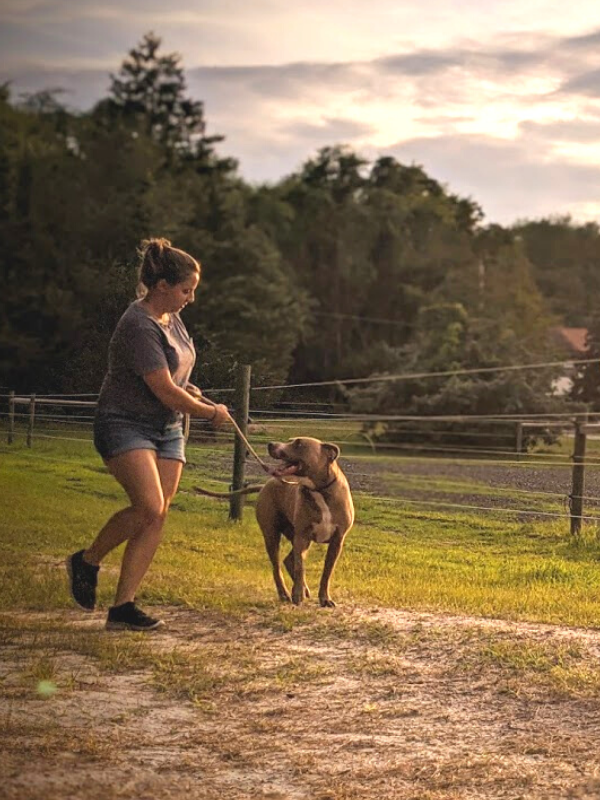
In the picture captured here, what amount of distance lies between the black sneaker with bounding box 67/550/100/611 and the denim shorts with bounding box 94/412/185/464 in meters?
0.61

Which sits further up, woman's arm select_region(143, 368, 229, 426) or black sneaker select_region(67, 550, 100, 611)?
woman's arm select_region(143, 368, 229, 426)

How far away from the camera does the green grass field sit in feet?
21.8

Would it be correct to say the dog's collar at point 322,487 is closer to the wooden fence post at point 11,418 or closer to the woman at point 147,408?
the woman at point 147,408

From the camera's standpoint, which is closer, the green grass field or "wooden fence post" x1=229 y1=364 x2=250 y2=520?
the green grass field

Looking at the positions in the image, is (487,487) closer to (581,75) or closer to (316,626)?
(581,75)

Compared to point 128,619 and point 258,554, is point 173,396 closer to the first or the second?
point 128,619

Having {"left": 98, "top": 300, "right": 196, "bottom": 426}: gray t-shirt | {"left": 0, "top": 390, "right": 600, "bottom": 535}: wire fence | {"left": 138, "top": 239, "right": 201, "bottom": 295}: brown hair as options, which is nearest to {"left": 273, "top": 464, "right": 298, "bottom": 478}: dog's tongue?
{"left": 98, "top": 300, "right": 196, "bottom": 426}: gray t-shirt

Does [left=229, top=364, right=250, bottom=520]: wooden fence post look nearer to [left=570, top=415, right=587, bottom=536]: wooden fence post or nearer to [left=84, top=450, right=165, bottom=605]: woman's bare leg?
[left=570, top=415, right=587, bottom=536]: wooden fence post

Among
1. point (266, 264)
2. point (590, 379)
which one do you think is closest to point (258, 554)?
point (590, 379)

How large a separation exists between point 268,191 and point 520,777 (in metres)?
48.5

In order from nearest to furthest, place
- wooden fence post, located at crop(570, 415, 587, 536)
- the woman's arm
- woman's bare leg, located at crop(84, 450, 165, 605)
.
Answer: the woman's arm < woman's bare leg, located at crop(84, 450, 165, 605) < wooden fence post, located at crop(570, 415, 587, 536)

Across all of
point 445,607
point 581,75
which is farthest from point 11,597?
point 581,75

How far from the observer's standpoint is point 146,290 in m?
5.44

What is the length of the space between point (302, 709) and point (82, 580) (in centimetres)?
176
